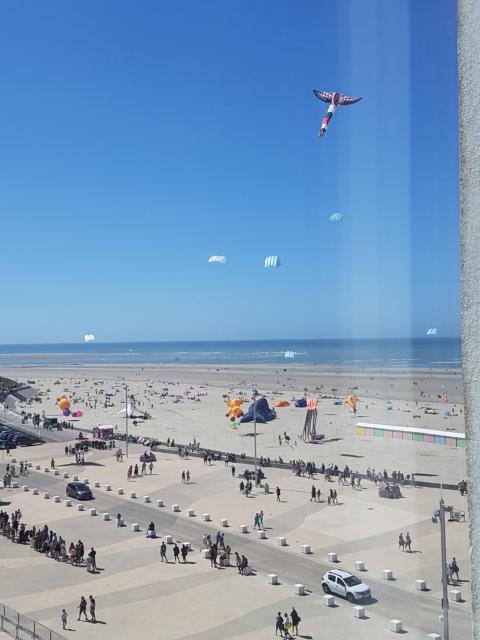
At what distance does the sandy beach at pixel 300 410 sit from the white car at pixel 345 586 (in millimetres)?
4033

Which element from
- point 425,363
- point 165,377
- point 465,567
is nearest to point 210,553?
point 465,567

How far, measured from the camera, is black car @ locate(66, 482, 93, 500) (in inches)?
982

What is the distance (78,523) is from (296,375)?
80828mm

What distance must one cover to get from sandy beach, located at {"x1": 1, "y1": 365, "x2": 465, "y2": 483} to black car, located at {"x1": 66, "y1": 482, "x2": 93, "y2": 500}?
1176 centimetres

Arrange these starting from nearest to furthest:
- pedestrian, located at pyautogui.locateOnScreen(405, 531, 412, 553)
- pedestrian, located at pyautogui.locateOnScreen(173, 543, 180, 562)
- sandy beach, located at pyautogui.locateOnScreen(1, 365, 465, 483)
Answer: pedestrian, located at pyautogui.locateOnScreen(173, 543, 180, 562)
pedestrian, located at pyautogui.locateOnScreen(405, 531, 412, 553)
sandy beach, located at pyautogui.locateOnScreen(1, 365, 465, 483)

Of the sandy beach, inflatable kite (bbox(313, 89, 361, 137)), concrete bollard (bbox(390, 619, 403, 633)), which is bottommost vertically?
the sandy beach

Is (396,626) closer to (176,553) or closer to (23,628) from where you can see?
(176,553)

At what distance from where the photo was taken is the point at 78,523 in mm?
21453

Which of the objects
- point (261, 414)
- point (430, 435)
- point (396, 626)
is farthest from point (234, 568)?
point (261, 414)

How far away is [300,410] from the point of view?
2226 inches

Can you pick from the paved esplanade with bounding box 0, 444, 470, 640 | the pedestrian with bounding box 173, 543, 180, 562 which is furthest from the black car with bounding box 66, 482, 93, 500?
the pedestrian with bounding box 173, 543, 180, 562

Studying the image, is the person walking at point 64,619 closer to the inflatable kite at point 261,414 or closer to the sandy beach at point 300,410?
the sandy beach at point 300,410

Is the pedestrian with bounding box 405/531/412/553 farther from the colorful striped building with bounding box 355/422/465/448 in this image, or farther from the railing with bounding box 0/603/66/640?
the railing with bounding box 0/603/66/640

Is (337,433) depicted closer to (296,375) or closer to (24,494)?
(24,494)
